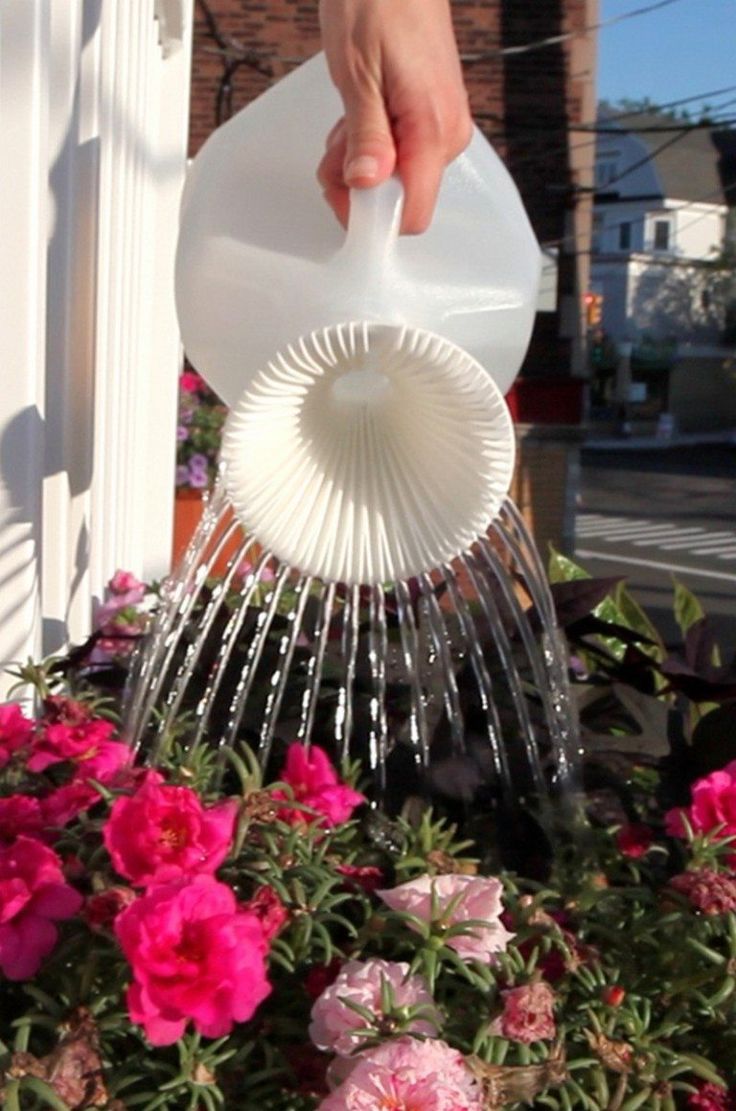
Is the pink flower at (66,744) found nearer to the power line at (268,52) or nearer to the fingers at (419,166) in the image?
the fingers at (419,166)

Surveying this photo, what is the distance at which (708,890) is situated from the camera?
1.01m

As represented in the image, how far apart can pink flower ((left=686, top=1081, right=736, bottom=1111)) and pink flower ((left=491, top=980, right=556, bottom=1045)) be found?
126mm

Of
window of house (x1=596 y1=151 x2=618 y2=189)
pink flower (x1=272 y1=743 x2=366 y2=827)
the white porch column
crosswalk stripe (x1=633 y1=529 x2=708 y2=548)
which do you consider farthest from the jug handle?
window of house (x1=596 y1=151 x2=618 y2=189)

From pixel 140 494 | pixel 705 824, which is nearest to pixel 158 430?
pixel 140 494

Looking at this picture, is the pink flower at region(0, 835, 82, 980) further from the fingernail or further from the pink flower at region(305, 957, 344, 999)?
the fingernail

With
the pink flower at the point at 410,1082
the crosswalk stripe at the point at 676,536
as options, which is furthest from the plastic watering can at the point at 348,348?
the crosswalk stripe at the point at 676,536

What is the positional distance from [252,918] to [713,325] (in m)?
46.2

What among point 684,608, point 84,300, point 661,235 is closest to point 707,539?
point 684,608

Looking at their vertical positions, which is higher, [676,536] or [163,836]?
[163,836]

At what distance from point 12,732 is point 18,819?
0.20m

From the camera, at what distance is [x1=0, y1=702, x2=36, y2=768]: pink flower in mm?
1279

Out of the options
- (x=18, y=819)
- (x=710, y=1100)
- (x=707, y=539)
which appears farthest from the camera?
(x=707, y=539)

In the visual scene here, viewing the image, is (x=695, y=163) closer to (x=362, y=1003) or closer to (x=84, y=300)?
(x=84, y=300)

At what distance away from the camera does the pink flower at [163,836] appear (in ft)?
3.21
